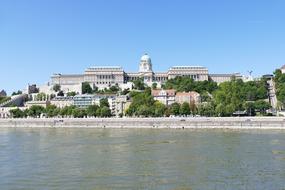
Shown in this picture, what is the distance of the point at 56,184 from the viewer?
1673cm

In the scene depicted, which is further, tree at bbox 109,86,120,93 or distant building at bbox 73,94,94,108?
tree at bbox 109,86,120,93

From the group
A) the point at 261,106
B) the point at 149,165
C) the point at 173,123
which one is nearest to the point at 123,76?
the point at 261,106

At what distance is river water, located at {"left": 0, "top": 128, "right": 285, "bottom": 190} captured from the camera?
16.5 meters

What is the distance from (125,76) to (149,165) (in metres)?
81.7

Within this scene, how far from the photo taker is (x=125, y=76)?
102 metres

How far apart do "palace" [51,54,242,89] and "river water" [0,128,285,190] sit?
229 ft

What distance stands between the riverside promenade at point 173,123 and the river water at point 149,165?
12.3 metres

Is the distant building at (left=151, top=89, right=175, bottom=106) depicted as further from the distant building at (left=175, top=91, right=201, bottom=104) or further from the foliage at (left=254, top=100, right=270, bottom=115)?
the foliage at (left=254, top=100, right=270, bottom=115)

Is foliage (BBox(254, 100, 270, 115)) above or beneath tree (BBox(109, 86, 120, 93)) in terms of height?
beneath

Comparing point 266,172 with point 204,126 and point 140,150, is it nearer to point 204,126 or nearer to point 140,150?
point 140,150

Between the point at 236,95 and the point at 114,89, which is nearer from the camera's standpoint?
the point at 236,95

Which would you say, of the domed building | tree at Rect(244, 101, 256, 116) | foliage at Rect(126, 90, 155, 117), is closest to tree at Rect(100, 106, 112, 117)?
foliage at Rect(126, 90, 155, 117)

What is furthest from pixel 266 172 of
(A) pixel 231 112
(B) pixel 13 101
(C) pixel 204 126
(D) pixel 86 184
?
(B) pixel 13 101

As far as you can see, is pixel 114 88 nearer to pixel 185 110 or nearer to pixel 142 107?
pixel 142 107
